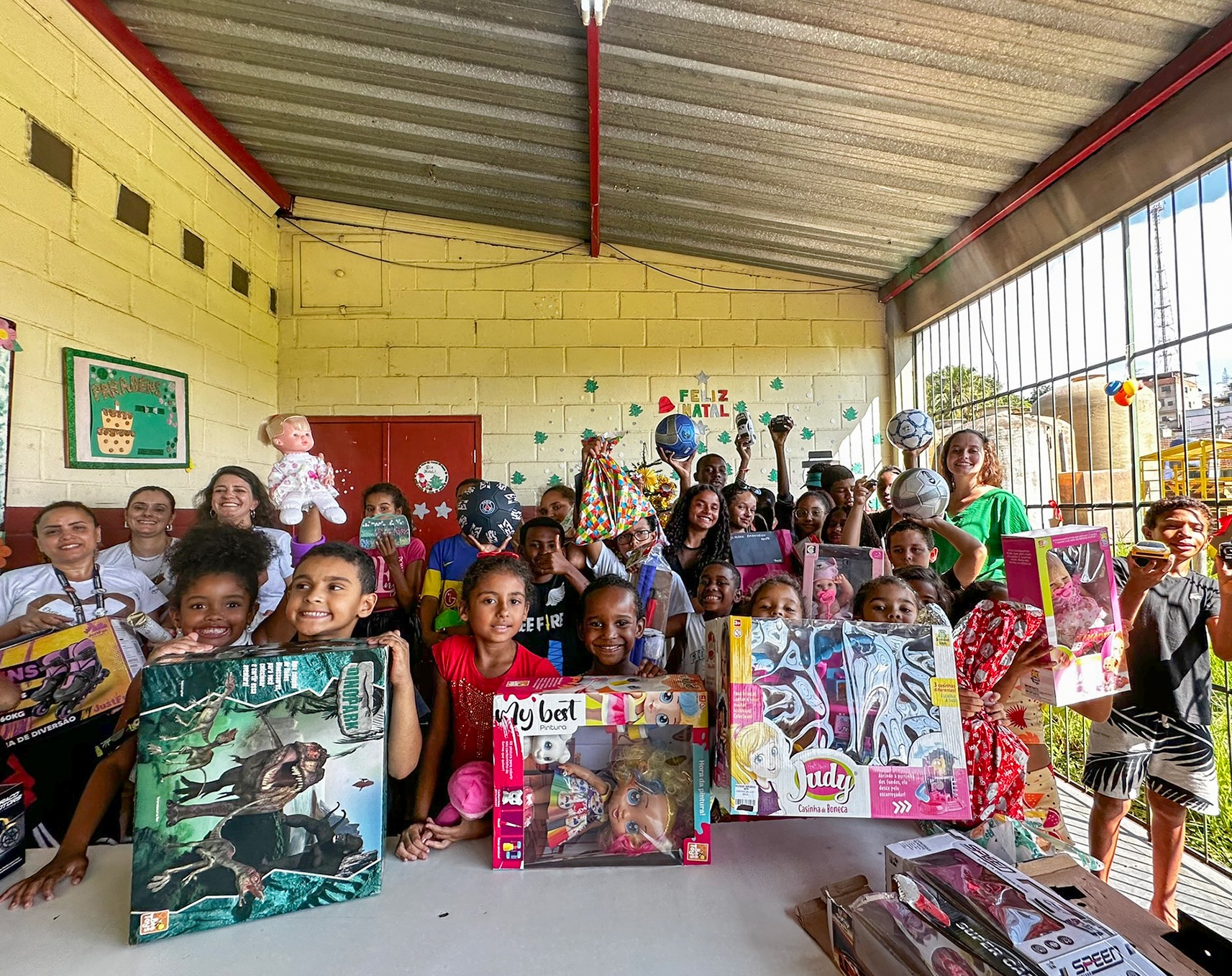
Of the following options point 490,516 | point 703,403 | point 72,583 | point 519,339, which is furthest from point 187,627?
point 703,403

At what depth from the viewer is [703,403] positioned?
5.30 meters

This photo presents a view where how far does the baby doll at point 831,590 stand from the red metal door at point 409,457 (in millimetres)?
3654

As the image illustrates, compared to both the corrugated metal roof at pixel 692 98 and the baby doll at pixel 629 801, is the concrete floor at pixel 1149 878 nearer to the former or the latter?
the baby doll at pixel 629 801

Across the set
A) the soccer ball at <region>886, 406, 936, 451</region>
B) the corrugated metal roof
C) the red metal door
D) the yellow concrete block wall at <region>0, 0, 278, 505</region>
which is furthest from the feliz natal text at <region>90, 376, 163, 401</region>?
the soccer ball at <region>886, 406, 936, 451</region>

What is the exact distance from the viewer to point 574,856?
1239 mm

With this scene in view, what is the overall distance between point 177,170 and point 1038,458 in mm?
5492

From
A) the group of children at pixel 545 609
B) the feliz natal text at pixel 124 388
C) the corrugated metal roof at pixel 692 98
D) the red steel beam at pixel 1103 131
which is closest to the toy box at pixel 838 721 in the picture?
the group of children at pixel 545 609

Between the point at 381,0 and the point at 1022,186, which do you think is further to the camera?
the point at 1022,186

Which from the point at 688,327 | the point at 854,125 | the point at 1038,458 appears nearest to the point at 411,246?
the point at 688,327

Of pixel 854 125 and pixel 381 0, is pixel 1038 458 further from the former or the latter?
pixel 381 0

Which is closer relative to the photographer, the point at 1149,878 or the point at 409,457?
the point at 1149,878

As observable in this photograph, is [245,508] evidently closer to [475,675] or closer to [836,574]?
[475,675]

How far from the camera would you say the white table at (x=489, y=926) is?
1.00 metres

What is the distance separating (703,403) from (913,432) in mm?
2435
